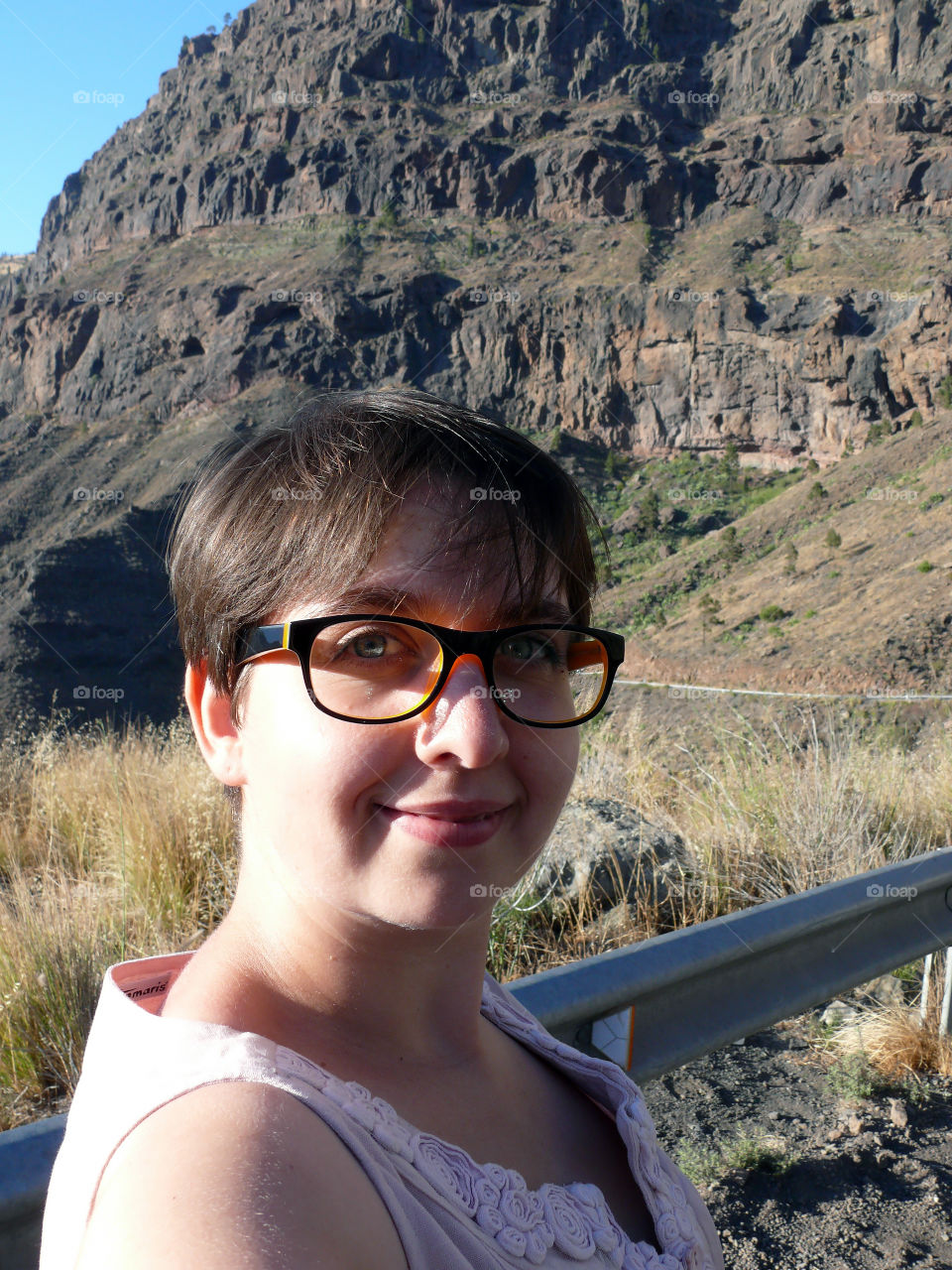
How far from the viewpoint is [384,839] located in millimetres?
992

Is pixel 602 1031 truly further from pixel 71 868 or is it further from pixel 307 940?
pixel 71 868

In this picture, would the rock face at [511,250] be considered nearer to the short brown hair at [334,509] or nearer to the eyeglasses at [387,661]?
the short brown hair at [334,509]

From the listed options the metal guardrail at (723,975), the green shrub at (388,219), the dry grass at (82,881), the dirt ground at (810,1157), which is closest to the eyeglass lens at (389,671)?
the metal guardrail at (723,975)

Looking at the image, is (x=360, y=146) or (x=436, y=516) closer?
(x=436, y=516)

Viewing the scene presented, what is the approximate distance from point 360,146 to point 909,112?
5115 cm

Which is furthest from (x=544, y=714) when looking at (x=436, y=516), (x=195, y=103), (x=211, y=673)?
(x=195, y=103)

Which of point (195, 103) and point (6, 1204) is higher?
point (195, 103)

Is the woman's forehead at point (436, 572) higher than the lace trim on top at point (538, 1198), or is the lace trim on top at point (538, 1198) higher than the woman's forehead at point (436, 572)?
the woman's forehead at point (436, 572)

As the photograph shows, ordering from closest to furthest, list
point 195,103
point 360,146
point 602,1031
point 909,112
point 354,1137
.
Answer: point 354,1137
point 602,1031
point 909,112
point 360,146
point 195,103

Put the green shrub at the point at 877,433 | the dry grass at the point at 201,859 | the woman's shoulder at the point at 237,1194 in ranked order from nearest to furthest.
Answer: the woman's shoulder at the point at 237,1194 < the dry grass at the point at 201,859 < the green shrub at the point at 877,433

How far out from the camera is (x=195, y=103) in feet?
400

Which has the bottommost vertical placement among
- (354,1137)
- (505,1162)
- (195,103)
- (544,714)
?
(505,1162)

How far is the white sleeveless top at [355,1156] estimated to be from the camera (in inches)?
30.9

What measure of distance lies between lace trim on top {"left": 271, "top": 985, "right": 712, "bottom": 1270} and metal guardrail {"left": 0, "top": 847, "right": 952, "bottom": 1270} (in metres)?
0.63
